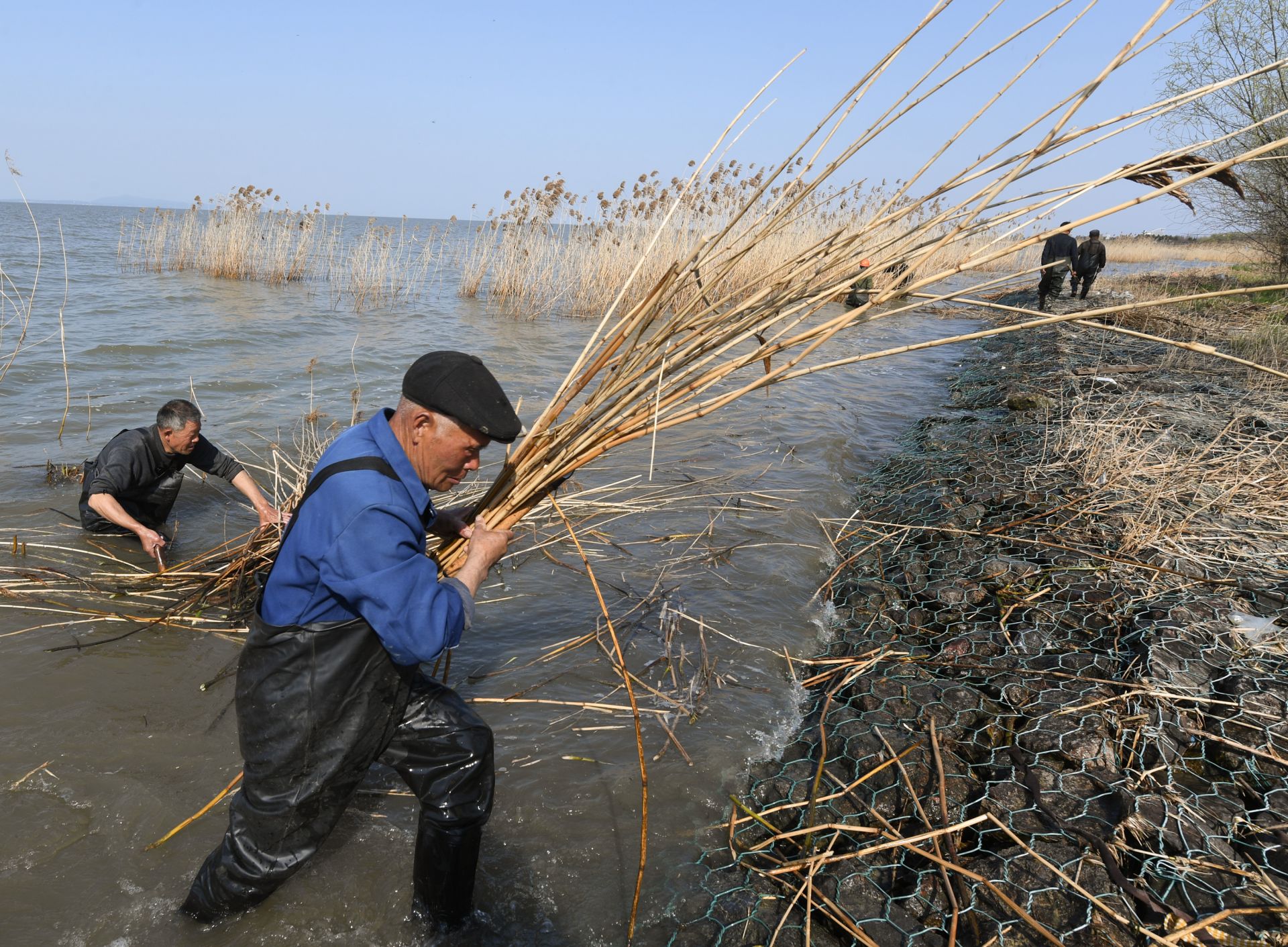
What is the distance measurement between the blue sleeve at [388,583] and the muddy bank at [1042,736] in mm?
1267

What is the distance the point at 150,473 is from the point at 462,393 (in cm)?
393

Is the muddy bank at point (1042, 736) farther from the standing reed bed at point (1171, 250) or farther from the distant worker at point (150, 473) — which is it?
the standing reed bed at point (1171, 250)

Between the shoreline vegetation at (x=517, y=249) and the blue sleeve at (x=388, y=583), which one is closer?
the blue sleeve at (x=388, y=583)

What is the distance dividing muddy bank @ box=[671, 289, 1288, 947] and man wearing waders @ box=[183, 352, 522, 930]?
2.96 feet

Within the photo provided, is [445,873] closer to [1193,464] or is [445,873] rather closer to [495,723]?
[495,723]

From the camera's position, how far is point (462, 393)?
2.04 meters

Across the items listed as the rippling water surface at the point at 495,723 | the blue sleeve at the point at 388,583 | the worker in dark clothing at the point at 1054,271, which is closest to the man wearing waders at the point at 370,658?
the blue sleeve at the point at 388,583

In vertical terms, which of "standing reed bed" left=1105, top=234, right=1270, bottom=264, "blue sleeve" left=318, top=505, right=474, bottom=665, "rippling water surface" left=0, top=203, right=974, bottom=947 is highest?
"standing reed bed" left=1105, top=234, right=1270, bottom=264

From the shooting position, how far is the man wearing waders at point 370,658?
1927 mm

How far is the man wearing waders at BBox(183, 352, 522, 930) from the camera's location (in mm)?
1927

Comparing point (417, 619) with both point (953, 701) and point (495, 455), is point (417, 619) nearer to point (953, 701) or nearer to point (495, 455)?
point (953, 701)

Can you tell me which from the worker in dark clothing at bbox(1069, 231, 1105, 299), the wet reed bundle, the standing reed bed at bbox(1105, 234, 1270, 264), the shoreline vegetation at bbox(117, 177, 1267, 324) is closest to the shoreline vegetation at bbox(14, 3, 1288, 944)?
the wet reed bundle

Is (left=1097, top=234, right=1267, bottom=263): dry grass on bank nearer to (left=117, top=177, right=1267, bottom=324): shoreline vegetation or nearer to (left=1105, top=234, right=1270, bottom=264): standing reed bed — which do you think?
(left=1105, top=234, right=1270, bottom=264): standing reed bed

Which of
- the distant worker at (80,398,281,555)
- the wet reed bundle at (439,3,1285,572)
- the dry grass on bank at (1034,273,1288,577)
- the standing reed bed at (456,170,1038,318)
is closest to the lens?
the wet reed bundle at (439,3,1285,572)
